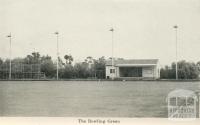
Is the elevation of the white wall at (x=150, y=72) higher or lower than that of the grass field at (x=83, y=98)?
higher

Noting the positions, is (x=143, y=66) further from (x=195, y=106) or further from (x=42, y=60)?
(x=42, y=60)

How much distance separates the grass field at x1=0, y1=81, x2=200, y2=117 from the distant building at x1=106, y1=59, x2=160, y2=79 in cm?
3

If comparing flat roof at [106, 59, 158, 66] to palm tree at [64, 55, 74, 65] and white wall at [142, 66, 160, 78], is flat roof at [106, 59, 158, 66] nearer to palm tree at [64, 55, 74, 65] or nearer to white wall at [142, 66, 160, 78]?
white wall at [142, 66, 160, 78]

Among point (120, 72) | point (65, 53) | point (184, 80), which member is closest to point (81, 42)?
point (65, 53)

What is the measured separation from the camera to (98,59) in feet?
6.01

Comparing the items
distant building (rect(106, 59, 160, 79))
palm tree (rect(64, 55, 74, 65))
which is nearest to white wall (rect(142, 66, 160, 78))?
distant building (rect(106, 59, 160, 79))

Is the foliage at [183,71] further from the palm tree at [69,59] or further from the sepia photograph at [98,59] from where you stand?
the palm tree at [69,59]

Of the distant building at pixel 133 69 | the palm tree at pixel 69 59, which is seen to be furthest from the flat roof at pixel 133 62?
the palm tree at pixel 69 59

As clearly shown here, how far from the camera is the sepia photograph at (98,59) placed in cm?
170

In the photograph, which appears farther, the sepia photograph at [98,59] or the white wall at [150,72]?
the white wall at [150,72]

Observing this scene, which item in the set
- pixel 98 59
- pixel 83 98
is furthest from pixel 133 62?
→ pixel 83 98

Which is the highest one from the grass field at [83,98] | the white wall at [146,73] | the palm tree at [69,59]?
the palm tree at [69,59]

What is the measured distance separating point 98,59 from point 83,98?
0.17 meters

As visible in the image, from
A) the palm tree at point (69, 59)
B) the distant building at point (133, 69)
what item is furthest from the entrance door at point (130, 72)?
the palm tree at point (69, 59)
